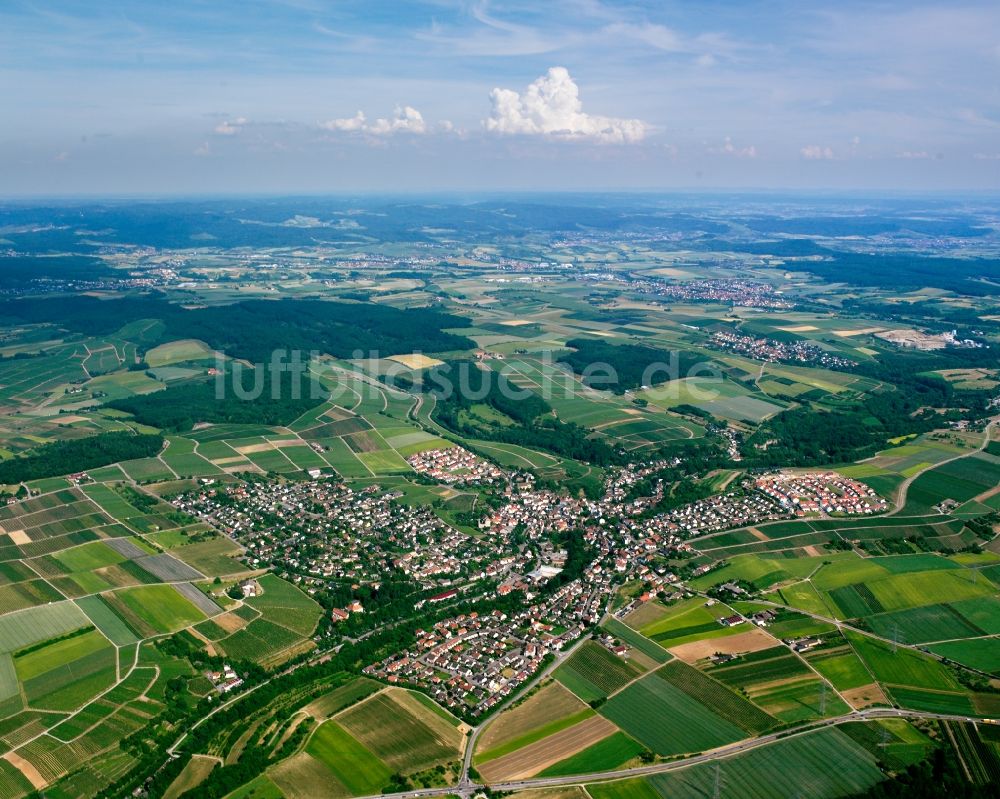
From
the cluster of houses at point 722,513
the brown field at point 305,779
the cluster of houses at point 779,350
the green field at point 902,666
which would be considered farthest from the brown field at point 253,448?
the cluster of houses at point 779,350

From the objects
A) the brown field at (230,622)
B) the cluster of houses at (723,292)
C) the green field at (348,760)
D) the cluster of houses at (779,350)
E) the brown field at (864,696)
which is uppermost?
the cluster of houses at (723,292)

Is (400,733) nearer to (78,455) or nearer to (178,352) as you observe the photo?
(78,455)

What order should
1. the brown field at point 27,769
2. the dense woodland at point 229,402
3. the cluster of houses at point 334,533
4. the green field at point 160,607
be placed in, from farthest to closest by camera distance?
the dense woodland at point 229,402 → the cluster of houses at point 334,533 → the green field at point 160,607 → the brown field at point 27,769

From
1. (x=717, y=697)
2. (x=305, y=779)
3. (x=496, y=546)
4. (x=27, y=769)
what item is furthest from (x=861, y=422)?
(x=27, y=769)

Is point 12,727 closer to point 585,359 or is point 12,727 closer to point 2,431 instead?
point 2,431

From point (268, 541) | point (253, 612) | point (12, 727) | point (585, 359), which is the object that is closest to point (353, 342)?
point (585, 359)

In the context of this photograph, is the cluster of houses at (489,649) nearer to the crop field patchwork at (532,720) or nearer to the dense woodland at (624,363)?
the crop field patchwork at (532,720)
